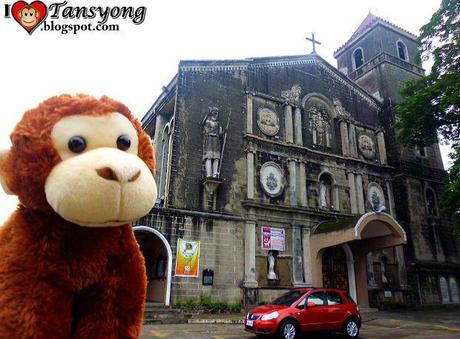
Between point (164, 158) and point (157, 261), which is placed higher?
point (164, 158)

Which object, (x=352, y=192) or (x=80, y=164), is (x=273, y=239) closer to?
(x=352, y=192)

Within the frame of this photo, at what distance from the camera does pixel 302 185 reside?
17.3 meters

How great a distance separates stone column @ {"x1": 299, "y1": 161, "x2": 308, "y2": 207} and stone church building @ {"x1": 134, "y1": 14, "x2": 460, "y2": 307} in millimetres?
62

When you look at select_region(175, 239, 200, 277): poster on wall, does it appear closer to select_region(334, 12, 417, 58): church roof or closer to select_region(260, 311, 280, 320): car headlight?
select_region(260, 311, 280, 320): car headlight

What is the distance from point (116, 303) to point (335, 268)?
16369 mm

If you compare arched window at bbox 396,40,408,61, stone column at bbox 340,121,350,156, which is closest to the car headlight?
stone column at bbox 340,121,350,156

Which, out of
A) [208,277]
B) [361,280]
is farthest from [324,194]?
[208,277]

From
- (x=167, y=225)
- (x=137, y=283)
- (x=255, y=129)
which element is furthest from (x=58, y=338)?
(x=255, y=129)

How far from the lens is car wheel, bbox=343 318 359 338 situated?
31.6 feet

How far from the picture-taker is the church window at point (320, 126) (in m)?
19.1

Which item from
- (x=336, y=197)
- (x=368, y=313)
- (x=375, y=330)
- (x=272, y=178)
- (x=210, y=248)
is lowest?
(x=375, y=330)

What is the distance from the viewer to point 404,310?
16.8m

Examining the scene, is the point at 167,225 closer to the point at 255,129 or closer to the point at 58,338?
the point at 255,129

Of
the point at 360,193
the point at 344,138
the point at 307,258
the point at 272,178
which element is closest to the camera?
the point at 307,258
